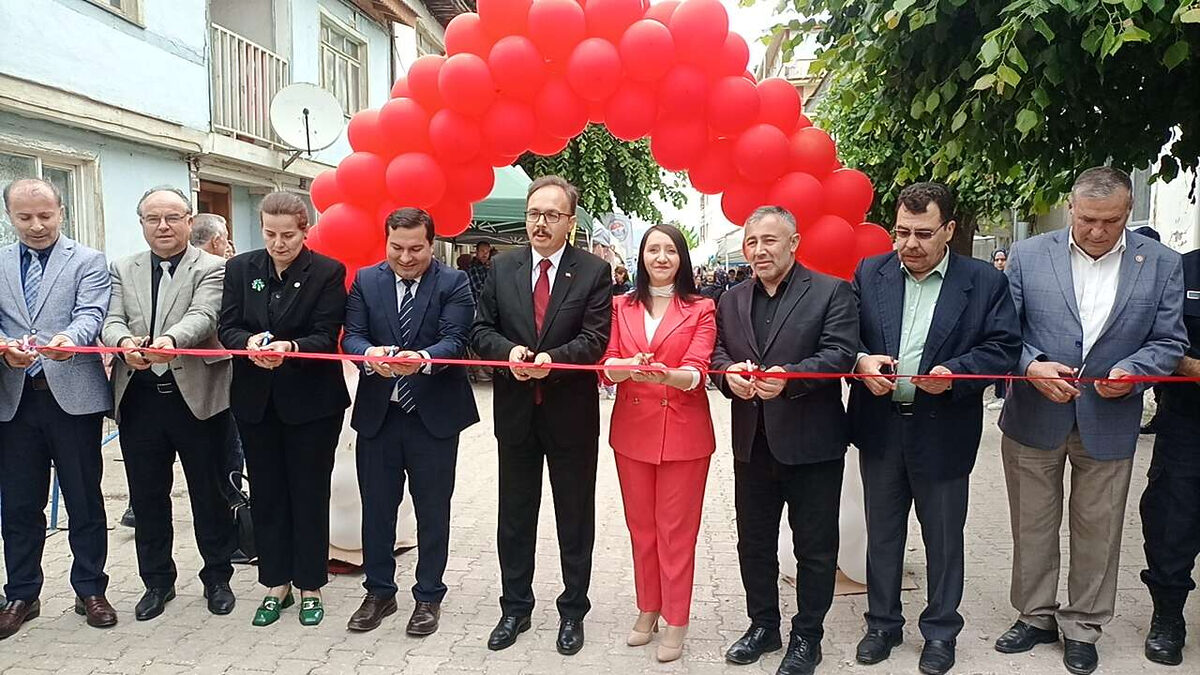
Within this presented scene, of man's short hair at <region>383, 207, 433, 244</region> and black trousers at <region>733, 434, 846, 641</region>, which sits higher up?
man's short hair at <region>383, 207, 433, 244</region>

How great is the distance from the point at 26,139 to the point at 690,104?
558 cm

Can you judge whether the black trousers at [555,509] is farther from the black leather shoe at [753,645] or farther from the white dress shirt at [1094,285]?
the white dress shirt at [1094,285]

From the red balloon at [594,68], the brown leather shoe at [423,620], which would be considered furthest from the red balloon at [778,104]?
the brown leather shoe at [423,620]

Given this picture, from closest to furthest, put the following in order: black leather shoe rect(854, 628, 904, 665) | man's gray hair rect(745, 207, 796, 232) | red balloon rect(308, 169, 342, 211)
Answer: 1. man's gray hair rect(745, 207, 796, 232)
2. black leather shoe rect(854, 628, 904, 665)
3. red balloon rect(308, 169, 342, 211)

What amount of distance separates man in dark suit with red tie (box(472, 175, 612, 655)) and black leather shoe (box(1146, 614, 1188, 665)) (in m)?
2.41

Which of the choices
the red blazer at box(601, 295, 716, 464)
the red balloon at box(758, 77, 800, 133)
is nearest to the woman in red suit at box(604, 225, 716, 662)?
the red blazer at box(601, 295, 716, 464)

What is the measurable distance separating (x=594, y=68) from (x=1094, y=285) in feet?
8.32

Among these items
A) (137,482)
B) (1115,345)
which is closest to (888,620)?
(1115,345)

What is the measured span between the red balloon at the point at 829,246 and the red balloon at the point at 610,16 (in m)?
1.46

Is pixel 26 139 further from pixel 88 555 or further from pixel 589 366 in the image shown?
pixel 589 366

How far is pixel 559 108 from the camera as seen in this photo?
15.5ft

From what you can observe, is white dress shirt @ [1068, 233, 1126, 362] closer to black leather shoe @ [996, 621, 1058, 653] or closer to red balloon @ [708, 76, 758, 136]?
black leather shoe @ [996, 621, 1058, 653]

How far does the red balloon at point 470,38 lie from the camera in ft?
15.9

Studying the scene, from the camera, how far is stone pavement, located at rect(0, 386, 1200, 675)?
362cm
